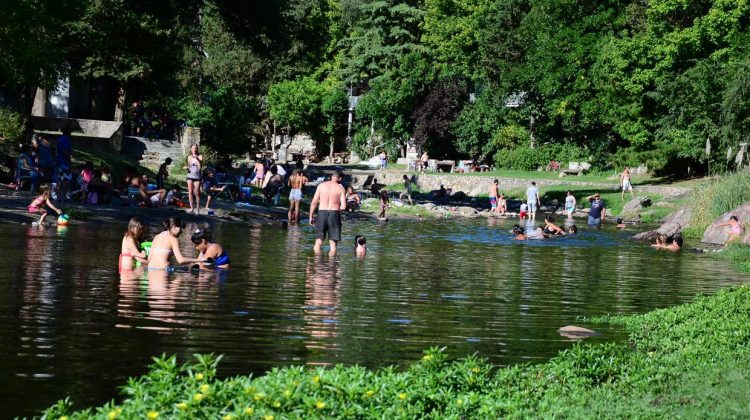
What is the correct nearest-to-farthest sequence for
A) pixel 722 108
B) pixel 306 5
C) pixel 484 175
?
pixel 722 108 → pixel 484 175 → pixel 306 5

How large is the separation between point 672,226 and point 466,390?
2930 centimetres

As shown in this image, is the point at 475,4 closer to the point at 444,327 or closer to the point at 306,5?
the point at 306,5

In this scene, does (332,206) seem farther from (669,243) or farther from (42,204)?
(669,243)

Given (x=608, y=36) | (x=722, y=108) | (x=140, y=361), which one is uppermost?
(x=608, y=36)

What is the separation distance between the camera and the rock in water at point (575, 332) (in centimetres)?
1337

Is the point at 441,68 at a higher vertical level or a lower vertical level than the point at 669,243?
higher

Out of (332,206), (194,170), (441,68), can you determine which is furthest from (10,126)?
(441,68)

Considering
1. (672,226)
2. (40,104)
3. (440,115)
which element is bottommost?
(672,226)

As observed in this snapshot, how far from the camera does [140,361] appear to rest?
10680 mm

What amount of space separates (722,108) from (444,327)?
3665 centimetres

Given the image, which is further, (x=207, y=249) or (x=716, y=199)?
(x=716, y=199)

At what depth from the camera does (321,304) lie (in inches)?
611

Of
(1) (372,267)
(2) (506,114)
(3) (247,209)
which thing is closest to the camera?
(1) (372,267)

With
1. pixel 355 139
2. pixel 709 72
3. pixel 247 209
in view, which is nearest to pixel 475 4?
pixel 355 139
